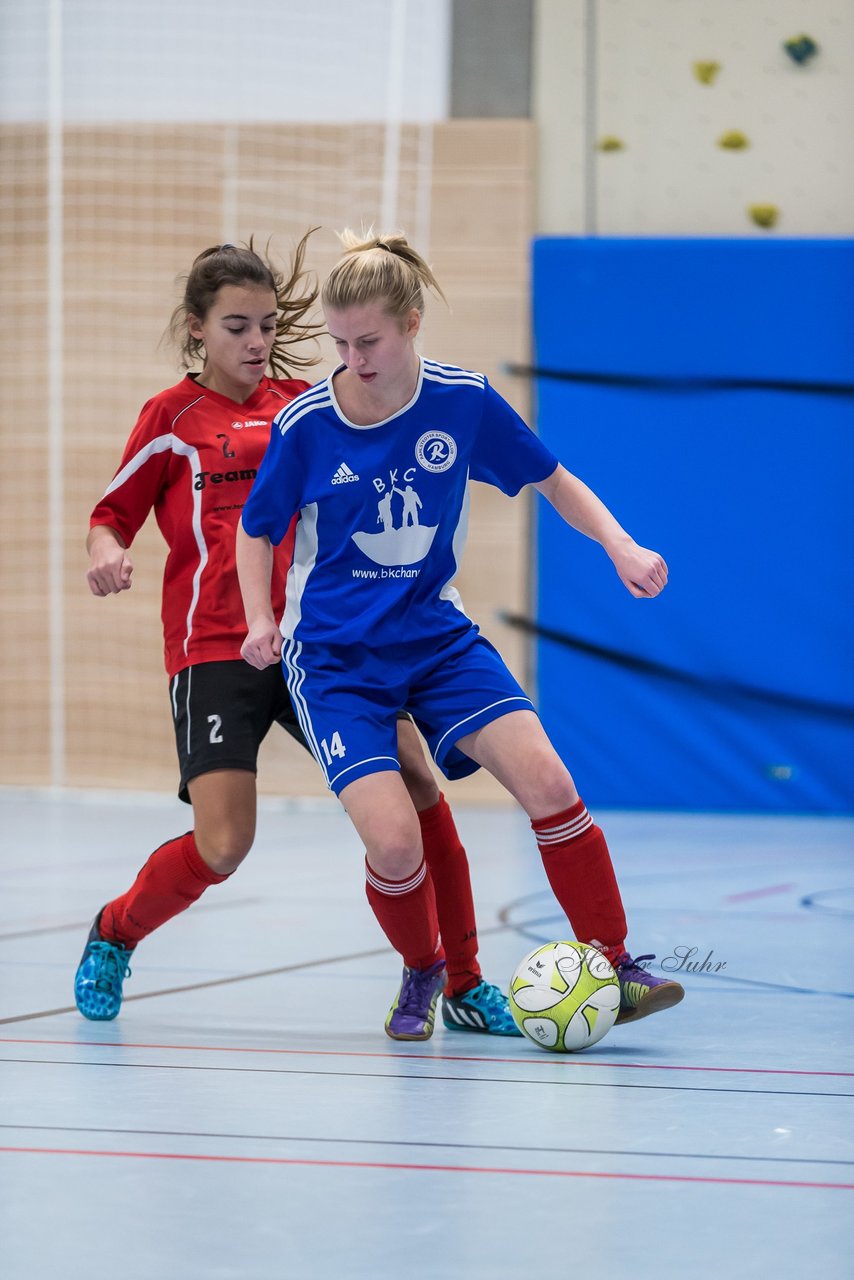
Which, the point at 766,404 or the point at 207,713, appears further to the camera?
the point at 766,404

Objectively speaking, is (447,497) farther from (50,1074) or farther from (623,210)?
(623,210)

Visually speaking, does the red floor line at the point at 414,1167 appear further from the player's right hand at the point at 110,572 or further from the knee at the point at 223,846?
the player's right hand at the point at 110,572

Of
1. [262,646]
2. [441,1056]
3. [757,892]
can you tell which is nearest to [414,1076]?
[441,1056]

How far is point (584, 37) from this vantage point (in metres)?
8.66

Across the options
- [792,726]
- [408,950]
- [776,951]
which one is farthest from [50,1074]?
[792,726]

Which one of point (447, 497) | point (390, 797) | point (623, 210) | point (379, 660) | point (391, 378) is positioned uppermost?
point (623, 210)

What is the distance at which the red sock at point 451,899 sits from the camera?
3.15 m

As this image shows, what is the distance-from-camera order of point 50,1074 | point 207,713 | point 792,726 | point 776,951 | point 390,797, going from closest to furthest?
point 50,1074
point 390,797
point 207,713
point 776,951
point 792,726

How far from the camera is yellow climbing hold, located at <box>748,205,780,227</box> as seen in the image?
335 inches

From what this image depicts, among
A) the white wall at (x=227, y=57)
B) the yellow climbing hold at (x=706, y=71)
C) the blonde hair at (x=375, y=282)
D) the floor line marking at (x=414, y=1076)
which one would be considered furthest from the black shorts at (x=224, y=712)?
the yellow climbing hold at (x=706, y=71)

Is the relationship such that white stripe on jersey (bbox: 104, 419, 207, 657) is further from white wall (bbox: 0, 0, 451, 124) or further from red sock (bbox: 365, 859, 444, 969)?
white wall (bbox: 0, 0, 451, 124)

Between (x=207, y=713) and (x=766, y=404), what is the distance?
5.68 m

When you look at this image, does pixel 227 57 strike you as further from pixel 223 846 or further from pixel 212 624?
pixel 223 846

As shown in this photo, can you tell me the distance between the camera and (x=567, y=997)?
2.83 metres
